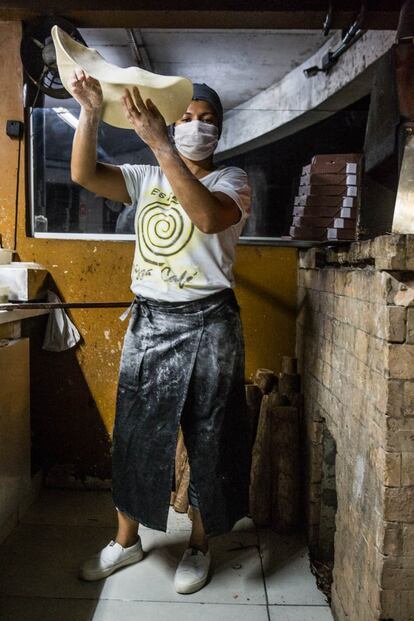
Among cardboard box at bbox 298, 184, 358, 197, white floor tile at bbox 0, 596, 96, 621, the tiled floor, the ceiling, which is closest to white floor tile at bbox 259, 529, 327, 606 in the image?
the tiled floor

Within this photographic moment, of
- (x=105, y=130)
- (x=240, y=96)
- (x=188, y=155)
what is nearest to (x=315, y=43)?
(x=240, y=96)

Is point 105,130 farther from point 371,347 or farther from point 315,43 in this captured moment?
point 371,347

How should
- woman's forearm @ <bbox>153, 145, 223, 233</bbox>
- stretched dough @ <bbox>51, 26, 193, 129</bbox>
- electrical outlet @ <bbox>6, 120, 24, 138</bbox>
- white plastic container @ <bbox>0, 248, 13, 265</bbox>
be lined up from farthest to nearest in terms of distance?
1. electrical outlet @ <bbox>6, 120, 24, 138</bbox>
2. white plastic container @ <bbox>0, 248, 13, 265</bbox>
3. woman's forearm @ <bbox>153, 145, 223, 233</bbox>
4. stretched dough @ <bbox>51, 26, 193, 129</bbox>

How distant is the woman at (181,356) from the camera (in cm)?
218

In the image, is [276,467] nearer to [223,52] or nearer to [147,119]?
[147,119]

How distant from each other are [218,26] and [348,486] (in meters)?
2.71

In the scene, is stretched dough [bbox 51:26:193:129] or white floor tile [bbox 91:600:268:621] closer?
stretched dough [bbox 51:26:193:129]

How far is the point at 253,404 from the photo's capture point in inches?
117

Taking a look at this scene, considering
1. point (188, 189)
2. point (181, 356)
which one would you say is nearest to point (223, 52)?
point (188, 189)

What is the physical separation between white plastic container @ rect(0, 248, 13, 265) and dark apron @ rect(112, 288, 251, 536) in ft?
3.32

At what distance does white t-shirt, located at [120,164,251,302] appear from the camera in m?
2.17

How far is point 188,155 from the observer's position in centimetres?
226

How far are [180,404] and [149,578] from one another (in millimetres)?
799

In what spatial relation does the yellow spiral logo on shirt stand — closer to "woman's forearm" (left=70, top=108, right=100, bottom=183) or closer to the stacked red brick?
"woman's forearm" (left=70, top=108, right=100, bottom=183)
